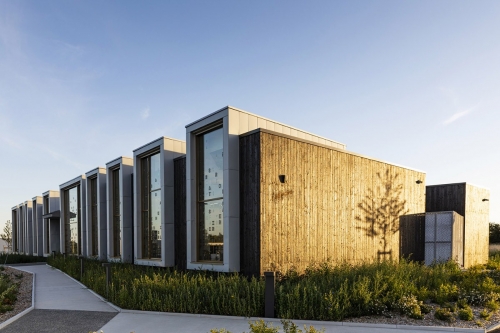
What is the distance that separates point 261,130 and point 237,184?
1742mm

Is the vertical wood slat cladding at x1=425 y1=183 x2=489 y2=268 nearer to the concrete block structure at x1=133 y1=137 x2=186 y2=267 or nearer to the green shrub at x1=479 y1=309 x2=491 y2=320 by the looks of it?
the green shrub at x1=479 y1=309 x2=491 y2=320

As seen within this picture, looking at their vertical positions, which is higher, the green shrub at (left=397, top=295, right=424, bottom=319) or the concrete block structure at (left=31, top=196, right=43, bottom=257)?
the green shrub at (left=397, top=295, right=424, bottom=319)

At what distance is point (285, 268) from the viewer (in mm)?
10469

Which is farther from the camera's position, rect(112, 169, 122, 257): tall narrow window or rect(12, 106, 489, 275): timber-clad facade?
rect(112, 169, 122, 257): tall narrow window

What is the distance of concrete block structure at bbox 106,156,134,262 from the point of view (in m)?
16.5

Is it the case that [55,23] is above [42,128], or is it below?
above

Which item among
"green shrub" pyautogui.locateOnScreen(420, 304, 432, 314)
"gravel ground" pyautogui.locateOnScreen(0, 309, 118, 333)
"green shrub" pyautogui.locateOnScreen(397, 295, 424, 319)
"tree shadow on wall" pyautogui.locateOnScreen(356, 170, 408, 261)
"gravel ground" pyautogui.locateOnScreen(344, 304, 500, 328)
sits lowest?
"gravel ground" pyautogui.locateOnScreen(0, 309, 118, 333)

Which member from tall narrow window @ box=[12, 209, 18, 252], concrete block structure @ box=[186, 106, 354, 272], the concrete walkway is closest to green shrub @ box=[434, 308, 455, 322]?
the concrete walkway

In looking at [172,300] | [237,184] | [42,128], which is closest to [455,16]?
[237,184]

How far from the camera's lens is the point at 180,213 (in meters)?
13.3

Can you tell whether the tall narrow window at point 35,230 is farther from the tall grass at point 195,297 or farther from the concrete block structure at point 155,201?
the tall grass at point 195,297

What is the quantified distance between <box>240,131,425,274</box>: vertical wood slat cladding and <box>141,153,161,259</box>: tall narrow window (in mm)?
5100

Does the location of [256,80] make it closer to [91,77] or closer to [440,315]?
[91,77]

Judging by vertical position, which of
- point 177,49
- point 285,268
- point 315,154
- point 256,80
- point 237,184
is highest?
point 177,49
